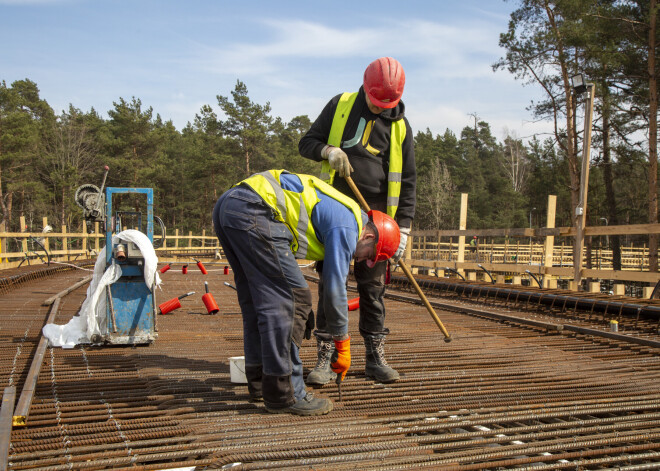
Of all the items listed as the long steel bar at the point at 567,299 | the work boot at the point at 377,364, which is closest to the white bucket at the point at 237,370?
the work boot at the point at 377,364

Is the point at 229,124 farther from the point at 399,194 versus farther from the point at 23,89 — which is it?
the point at 399,194

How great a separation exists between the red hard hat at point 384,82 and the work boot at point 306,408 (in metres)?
1.77

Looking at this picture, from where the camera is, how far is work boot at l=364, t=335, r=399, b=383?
3.23 meters

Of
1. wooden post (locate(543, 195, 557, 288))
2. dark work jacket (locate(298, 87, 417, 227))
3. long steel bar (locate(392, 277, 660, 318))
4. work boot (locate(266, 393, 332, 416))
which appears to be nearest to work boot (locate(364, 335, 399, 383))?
work boot (locate(266, 393, 332, 416))

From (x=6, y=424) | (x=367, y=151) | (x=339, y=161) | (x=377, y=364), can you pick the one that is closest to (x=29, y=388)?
(x=6, y=424)

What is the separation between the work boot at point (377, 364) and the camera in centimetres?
323

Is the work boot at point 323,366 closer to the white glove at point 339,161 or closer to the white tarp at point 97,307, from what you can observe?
the white glove at point 339,161

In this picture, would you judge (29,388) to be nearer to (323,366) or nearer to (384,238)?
(323,366)

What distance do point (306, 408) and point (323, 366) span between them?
0.69 m

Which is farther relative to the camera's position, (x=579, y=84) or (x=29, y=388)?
(x=579, y=84)

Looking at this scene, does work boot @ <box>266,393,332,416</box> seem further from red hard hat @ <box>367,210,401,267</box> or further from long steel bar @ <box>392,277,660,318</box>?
long steel bar @ <box>392,277,660,318</box>

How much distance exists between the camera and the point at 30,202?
131 feet

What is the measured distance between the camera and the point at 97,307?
4.17m

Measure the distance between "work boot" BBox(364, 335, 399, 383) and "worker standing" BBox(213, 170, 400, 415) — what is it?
596 millimetres
